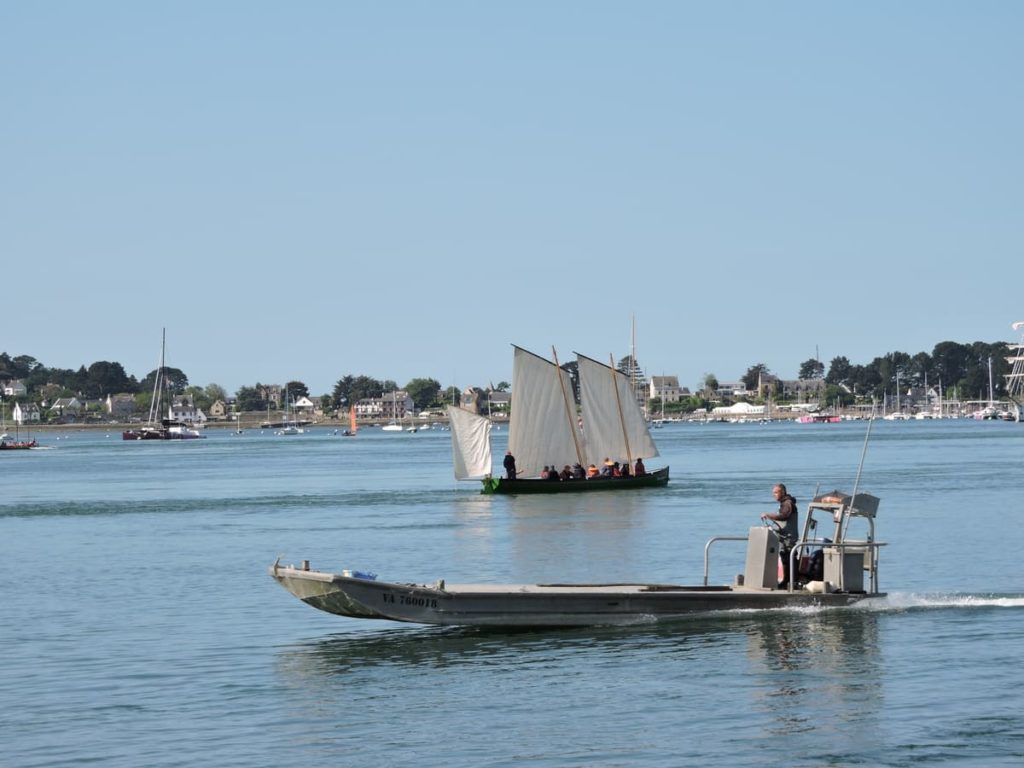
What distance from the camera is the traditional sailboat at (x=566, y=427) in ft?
296

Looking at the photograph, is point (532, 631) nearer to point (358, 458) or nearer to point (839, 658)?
point (839, 658)

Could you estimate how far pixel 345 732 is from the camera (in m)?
24.8

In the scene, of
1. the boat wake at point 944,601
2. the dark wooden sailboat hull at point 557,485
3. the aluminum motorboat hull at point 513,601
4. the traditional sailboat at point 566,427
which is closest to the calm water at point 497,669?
the boat wake at point 944,601

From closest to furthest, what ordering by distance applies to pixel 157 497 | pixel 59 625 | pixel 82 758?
pixel 82 758 → pixel 59 625 → pixel 157 497

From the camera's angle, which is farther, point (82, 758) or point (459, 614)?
point (459, 614)

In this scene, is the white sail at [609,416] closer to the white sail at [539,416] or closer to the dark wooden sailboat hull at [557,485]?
the white sail at [539,416]

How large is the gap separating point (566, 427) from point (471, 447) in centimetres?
881

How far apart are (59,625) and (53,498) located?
67356mm

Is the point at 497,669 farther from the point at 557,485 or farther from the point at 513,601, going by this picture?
the point at 557,485

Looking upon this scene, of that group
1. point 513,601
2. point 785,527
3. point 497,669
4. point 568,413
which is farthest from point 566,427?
point 497,669

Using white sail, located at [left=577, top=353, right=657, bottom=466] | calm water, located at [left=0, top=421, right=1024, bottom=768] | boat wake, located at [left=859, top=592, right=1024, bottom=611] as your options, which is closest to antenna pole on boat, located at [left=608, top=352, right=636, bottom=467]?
white sail, located at [left=577, top=353, right=657, bottom=466]

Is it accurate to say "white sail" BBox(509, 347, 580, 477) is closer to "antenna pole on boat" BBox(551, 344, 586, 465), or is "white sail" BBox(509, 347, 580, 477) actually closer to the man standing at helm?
"antenna pole on boat" BBox(551, 344, 586, 465)

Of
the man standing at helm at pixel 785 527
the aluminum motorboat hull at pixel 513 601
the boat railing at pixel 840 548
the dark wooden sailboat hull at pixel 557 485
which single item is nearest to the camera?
the aluminum motorboat hull at pixel 513 601

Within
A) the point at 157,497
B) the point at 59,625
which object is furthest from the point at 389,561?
the point at 157,497
